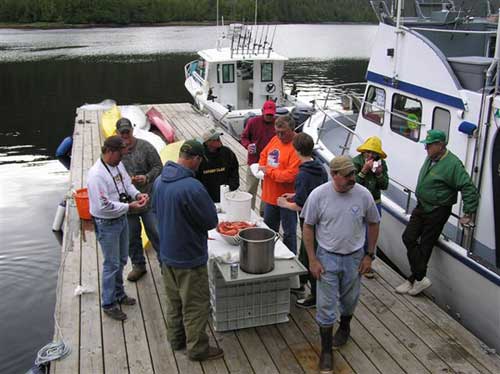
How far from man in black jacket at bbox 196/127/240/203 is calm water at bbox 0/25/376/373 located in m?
3.16

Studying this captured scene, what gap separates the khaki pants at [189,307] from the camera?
422cm

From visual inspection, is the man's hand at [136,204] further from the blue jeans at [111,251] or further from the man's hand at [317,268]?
the man's hand at [317,268]

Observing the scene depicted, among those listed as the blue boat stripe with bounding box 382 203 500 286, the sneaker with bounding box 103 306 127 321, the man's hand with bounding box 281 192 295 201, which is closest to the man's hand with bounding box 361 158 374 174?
the man's hand with bounding box 281 192 295 201

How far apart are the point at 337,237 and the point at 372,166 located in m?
1.62

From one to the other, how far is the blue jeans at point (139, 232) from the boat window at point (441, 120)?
139 inches

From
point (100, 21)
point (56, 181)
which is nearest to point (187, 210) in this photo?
point (56, 181)

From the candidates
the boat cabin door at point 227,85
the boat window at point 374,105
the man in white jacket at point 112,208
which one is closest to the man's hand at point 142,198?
the man in white jacket at point 112,208

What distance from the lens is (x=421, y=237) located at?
18.6 ft

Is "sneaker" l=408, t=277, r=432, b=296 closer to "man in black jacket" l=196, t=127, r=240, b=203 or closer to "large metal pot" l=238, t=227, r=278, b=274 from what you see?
"large metal pot" l=238, t=227, r=278, b=274

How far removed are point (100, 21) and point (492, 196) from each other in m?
78.5

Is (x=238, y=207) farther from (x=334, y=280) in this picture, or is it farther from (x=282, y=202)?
(x=334, y=280)

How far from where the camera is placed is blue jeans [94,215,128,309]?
16.1 ft

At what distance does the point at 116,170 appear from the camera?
493cm

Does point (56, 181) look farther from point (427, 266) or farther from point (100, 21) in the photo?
point (100, 21)
